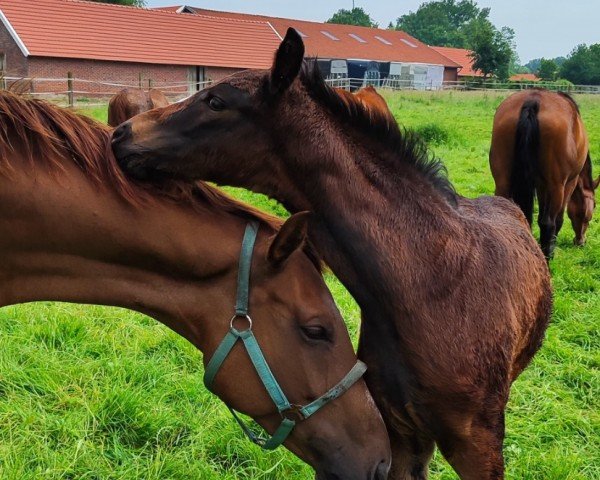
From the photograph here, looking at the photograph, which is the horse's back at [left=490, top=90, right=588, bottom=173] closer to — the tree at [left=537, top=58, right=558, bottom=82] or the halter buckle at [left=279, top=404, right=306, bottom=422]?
the halter buckle at [left=279, top=404, right=306, bottom=422]

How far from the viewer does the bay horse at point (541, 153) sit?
580cm

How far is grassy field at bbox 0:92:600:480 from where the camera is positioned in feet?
9.77

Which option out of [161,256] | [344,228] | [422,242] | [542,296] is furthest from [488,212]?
[161,256]

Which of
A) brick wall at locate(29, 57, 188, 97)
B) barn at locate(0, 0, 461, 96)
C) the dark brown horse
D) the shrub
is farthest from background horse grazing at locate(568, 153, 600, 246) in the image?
brick wall at locate(29, 57, 188, 97)

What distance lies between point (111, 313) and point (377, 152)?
120 inches

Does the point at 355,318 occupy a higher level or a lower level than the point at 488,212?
lower

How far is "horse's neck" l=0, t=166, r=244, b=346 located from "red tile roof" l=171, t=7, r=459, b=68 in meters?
39.8

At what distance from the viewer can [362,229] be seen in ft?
6.65

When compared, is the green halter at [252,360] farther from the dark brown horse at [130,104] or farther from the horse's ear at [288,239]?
the dark brown horse at [130,104]

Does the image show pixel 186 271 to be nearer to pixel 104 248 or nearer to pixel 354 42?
pixel 104 248

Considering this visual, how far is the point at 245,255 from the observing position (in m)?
1.76

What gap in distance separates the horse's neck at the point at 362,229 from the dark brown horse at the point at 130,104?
6.82m

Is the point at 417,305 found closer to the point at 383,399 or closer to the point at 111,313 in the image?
the point at 383,399

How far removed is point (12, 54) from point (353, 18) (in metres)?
64.7
